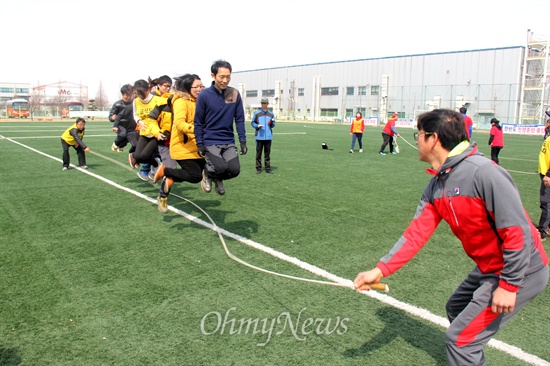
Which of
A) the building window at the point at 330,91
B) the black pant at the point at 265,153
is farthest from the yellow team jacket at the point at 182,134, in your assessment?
the building window at the point at 330,91

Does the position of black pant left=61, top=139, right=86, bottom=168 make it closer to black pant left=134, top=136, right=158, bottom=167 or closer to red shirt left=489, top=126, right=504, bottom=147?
black pant left=134, top=136, right=158, bottom=167

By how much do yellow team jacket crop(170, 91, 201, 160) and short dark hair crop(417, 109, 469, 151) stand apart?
13.9 feet

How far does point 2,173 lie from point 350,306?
451 inches

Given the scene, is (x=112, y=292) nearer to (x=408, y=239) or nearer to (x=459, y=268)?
(x=408, y=239)

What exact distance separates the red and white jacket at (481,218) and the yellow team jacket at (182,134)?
421 cm

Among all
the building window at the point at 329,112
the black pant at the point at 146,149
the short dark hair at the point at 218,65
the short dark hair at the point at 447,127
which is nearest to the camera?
the short dark hair at the point at 447,127

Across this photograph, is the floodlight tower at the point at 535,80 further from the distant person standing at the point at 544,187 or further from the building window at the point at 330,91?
the distant person standing at the point at 544,187

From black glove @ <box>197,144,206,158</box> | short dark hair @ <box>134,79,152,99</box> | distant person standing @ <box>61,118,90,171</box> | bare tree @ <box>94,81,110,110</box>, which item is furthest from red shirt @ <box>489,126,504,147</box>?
bare tree @ <box>94,81,110,110</box>

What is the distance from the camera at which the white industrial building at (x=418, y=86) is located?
50.4 metres

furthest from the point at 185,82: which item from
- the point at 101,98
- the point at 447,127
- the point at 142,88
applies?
the point at 101,98

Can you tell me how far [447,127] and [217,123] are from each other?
396 centimetres

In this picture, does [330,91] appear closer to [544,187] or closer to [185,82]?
[544,187]

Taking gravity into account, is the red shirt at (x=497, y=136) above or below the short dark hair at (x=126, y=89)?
below

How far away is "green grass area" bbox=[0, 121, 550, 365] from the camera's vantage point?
3.43m
